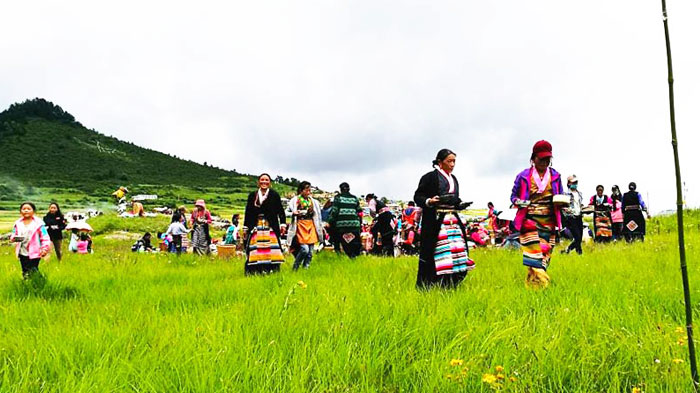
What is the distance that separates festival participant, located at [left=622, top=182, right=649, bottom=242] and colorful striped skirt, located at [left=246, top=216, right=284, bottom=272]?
9783mm

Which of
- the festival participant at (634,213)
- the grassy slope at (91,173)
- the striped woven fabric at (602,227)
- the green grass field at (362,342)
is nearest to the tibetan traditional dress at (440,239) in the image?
the green grass field at (362,342)

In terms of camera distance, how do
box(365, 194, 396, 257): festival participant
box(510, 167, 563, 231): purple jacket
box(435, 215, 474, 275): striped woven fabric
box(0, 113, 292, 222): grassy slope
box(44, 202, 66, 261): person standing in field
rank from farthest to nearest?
box(0, 113, 292, 222): grassy slope
box(365, 194, 396, 257): festival participant
box(44, 202, 66, 261): person standing in field
box(510, 167, 563, 231): purple jacket
box(435, 215, 474, 275): striped woven fabric

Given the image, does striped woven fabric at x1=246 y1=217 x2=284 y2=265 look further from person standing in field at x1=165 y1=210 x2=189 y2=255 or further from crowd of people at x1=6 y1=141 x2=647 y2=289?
person standing in field at x1=165 y1=210 x2=189 y2=255

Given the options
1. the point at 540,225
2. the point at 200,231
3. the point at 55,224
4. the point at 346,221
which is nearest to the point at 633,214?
the point at 346,221

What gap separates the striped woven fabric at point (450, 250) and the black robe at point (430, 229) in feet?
0.21

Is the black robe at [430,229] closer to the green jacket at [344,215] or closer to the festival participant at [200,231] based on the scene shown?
the green jacket at [344,215]

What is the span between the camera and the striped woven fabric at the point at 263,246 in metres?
8.08

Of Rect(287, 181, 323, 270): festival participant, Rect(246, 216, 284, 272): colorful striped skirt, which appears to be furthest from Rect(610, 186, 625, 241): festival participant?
Rect(246, 216, 284, 272): colorful striped skirt

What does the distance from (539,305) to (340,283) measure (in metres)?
2.38

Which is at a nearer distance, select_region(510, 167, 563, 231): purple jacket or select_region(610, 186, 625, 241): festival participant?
select_region(510, 167, 563, 231): purple jacket

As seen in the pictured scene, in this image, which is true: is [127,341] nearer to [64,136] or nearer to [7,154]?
[7,154]

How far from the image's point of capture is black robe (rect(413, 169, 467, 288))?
557 cm

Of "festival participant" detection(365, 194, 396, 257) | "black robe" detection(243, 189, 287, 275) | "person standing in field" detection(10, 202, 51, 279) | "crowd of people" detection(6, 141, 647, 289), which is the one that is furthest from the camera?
"festival participant" detection(365, 194, 396, 257)

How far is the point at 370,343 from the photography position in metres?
3.06
